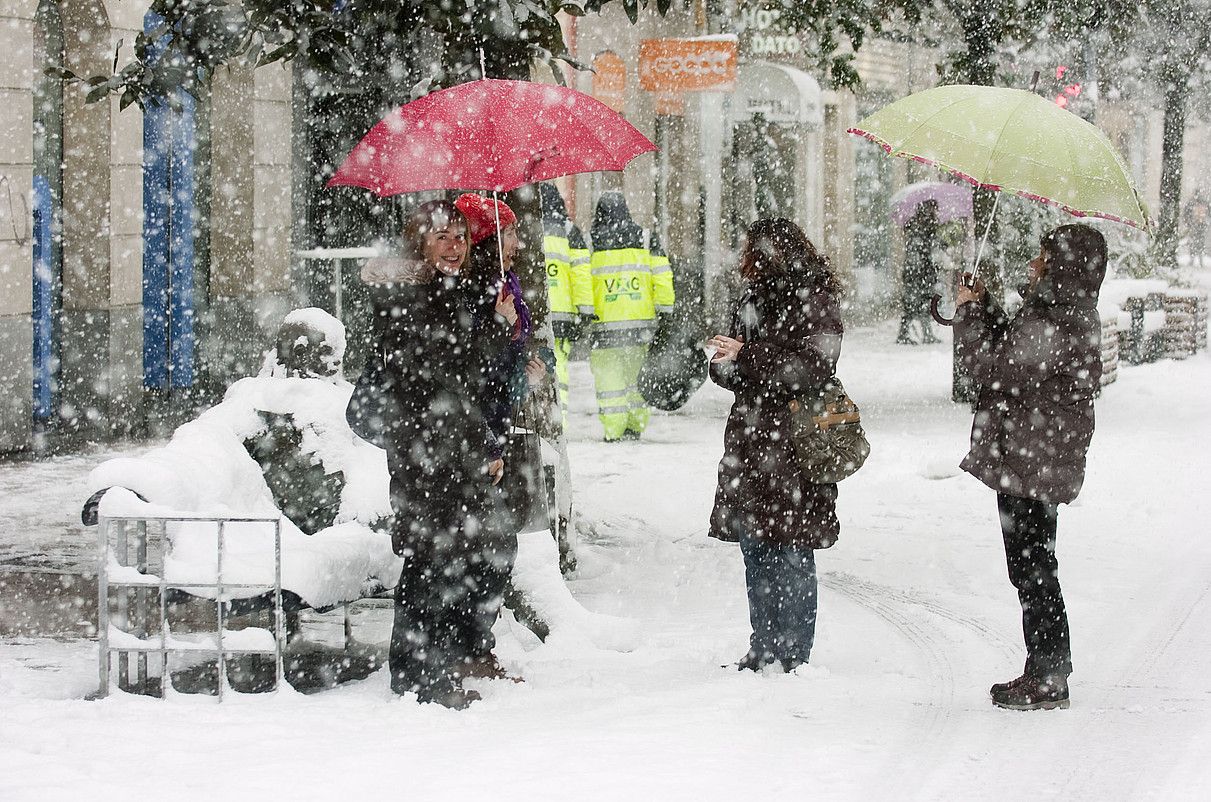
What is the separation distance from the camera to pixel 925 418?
14766 millimetres

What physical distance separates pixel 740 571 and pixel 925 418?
6.55m

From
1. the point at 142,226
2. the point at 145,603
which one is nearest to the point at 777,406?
the point at 145,603

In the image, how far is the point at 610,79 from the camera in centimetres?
2105

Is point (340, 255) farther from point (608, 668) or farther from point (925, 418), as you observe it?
point (608, 668)

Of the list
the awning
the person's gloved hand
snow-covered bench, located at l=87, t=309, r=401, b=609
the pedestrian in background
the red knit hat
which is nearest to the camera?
the person's gloved hand

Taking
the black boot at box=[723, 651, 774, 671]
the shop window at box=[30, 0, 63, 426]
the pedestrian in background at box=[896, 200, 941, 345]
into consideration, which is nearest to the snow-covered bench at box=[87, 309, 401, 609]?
the black boot at box=[723, 651, 774, 671]

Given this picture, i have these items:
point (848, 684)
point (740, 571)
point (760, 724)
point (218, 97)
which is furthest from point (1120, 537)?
point (218, 97)

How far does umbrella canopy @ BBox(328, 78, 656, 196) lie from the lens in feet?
19.9

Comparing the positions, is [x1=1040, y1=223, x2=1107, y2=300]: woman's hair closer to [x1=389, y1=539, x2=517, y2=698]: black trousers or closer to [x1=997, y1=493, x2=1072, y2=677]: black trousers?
[x1=997, y1=493, x2=1072, y2=677]: black trousers

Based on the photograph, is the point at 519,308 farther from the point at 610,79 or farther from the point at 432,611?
the point at 610,79

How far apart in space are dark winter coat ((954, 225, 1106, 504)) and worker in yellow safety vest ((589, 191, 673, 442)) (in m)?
6.88

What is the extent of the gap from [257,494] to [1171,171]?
61.6 ft

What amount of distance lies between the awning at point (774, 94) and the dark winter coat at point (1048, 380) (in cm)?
1727

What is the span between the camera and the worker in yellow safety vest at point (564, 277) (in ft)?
39.7
